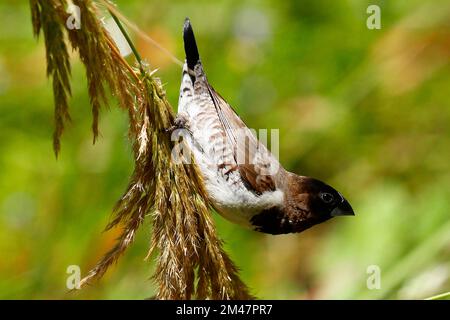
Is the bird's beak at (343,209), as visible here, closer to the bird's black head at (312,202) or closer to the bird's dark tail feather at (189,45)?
the bird's black head at (312,202)

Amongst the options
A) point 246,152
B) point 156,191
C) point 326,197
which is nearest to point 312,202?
point 326,197

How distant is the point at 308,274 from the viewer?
477 cm

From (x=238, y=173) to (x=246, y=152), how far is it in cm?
12

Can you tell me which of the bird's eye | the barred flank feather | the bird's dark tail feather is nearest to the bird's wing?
the bird's dark tail feather

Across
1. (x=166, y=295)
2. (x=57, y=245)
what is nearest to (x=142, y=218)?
(x=166, y=295)

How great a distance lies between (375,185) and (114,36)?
308cm

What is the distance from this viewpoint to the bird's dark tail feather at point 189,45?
316cm

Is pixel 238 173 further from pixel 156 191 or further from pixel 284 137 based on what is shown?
pixel 284 137

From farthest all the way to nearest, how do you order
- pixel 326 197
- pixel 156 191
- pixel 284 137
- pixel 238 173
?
pixel 284 137
pixel 326 197
pixel 238 173
pixel 156 191

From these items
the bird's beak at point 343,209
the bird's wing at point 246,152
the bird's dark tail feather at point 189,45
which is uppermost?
the bird's dark tail feather at point 189,45

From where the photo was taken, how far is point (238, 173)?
10.3 feet

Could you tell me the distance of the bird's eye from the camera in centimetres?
341

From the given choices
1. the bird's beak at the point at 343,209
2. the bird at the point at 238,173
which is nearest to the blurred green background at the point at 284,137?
the bird's beak at the point at 343,209
